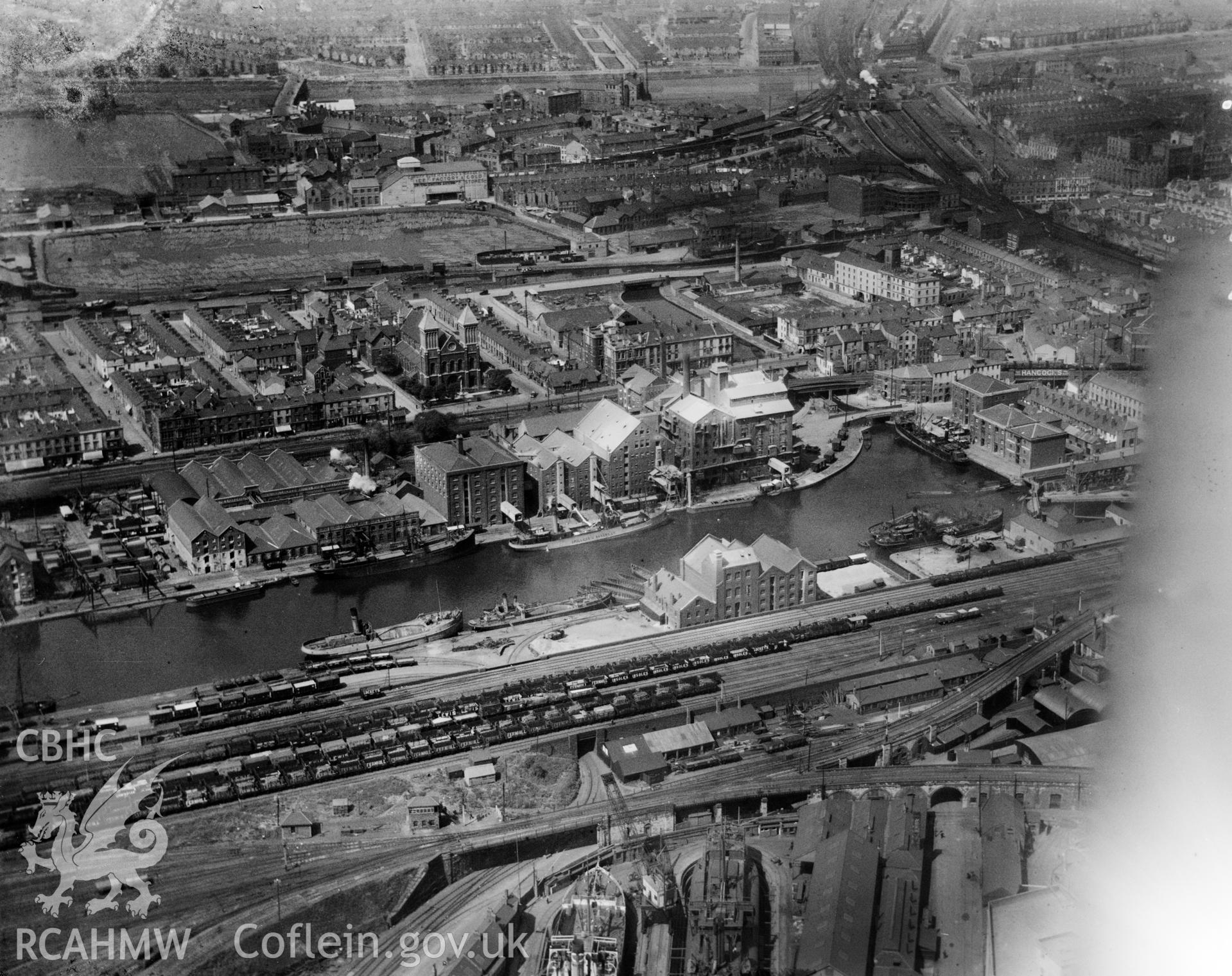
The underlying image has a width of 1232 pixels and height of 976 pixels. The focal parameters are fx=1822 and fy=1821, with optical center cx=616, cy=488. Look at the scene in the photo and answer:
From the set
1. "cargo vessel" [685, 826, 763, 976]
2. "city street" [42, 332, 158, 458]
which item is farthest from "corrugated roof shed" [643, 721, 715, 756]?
"city street" [42, 332, 158, 458]

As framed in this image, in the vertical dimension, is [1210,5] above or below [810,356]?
above

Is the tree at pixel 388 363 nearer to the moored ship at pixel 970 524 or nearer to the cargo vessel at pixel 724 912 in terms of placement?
the moored ship at pixel 970 524

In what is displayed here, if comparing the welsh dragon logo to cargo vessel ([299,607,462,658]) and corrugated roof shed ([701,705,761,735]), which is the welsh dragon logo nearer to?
cargo vessel ([299,607,462,658])

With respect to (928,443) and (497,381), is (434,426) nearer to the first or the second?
(497,381)

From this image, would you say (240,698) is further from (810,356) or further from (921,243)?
(921,243)

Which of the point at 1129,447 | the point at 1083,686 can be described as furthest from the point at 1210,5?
the point at 1083,686

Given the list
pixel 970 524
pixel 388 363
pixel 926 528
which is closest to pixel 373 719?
pixel 926 528
